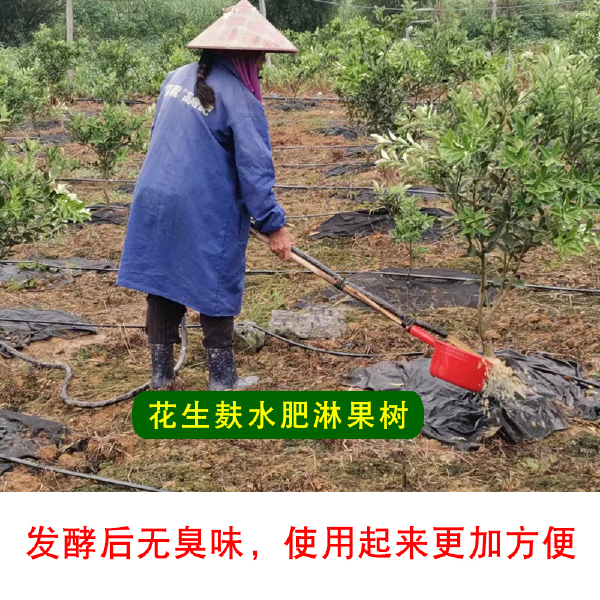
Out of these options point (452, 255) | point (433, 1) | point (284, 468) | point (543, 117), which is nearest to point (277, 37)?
point (543, 117)

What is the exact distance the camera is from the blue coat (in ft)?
11.9

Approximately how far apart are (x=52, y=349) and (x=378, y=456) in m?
2.30

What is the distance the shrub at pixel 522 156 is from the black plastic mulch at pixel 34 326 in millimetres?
2513

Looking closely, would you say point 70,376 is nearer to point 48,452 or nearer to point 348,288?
point 48,452

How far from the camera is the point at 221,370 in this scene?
4.10m

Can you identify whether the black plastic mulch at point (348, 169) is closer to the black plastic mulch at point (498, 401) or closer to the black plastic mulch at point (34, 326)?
the black plastic mulch at point (34, 326)

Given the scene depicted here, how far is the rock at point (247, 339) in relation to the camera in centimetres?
474

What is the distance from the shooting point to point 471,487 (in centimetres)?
334

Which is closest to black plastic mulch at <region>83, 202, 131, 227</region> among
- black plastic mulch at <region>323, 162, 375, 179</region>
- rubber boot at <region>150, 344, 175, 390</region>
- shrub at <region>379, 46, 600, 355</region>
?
black plastic mulch at <region>323, 162, 375, 179</region>

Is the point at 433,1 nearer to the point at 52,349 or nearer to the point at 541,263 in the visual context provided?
the point at 541,263

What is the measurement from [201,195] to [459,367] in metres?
1.41

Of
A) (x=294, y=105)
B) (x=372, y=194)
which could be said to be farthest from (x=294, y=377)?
(x=294, y=105)

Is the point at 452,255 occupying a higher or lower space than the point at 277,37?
lower

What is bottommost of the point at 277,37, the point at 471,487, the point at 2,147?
the point at 471,487
